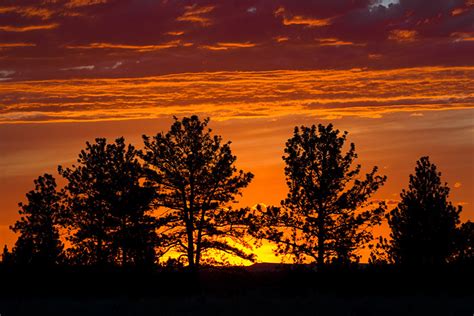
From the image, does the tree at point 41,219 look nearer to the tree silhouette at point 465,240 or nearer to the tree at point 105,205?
the tree at point 105,205

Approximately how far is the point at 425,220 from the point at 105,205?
22313 millimetres

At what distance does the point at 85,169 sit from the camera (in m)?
55.6

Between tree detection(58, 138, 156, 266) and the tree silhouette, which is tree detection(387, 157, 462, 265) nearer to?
the tree silhouette

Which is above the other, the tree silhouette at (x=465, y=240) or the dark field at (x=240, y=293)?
the tree silhouette at (x=465, y=240)

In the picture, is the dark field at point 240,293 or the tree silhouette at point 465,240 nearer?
the dark field at point 240,293

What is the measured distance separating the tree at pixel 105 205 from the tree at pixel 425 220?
60.5ft

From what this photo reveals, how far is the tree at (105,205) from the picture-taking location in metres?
53.4

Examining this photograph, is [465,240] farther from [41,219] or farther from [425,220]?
[41,219]

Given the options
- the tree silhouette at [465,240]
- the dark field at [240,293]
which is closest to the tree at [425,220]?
the tree silhouette at [465,240]

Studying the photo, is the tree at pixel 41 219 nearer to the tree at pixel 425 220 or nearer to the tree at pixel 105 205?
the tree at pixel 105 205

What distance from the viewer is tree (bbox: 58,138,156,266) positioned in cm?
5338

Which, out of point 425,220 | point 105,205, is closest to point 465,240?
point 425,220

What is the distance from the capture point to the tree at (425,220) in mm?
58469

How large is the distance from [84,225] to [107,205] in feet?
8.54
